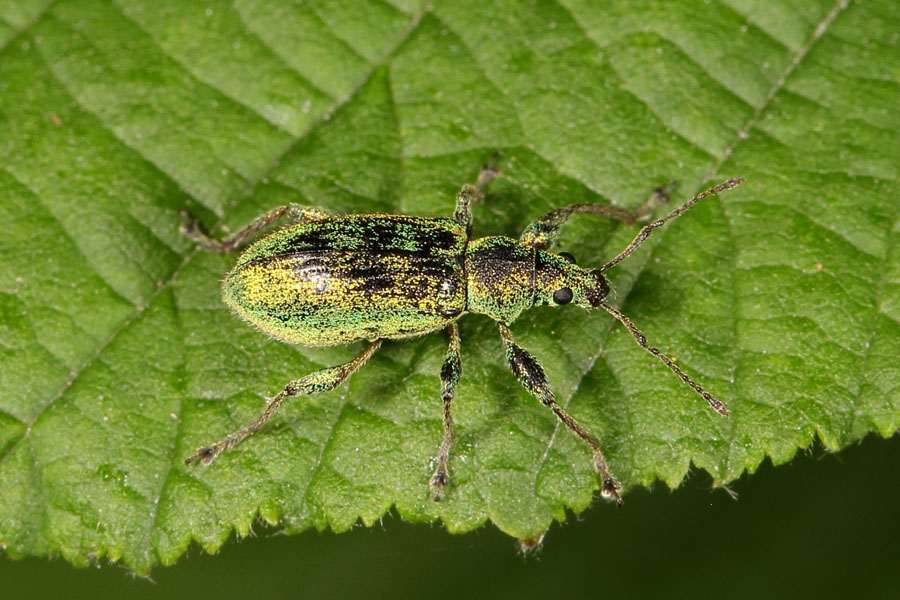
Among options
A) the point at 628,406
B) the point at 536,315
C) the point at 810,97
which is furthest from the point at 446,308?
the point at 810,97

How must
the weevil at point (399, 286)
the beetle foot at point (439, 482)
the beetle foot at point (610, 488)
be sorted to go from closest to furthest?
the beetle foot at point (610, 488) < the beetle foot at point (439, 482) < the weevil at point (399, 286)

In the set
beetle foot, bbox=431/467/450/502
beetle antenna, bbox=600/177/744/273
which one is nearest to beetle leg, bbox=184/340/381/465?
beetle foot, bbox=431/467/450/502

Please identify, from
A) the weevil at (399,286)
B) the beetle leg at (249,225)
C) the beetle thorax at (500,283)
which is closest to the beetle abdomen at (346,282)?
the weevil at (399,286)

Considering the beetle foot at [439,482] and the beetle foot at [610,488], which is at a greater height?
the beetle foot at [610,488]

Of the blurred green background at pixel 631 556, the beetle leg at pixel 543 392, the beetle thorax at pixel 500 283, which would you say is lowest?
the blurred green background at pixel 631 556

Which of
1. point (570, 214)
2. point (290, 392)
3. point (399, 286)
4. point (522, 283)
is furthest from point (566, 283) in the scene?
point (290, 392)

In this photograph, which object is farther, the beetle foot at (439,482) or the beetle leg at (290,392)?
the beetle leg at (290,392)

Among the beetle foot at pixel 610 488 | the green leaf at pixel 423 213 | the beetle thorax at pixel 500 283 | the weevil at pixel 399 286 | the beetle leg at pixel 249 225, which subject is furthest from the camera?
the beetle leg at pixel 249 225

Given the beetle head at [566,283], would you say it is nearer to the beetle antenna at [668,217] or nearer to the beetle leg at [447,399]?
the beetle antenna at [668,217]

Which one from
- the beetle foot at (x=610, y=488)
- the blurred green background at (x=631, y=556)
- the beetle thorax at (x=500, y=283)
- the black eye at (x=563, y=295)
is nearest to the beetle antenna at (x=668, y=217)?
the black eye at (x=563, y=295)
